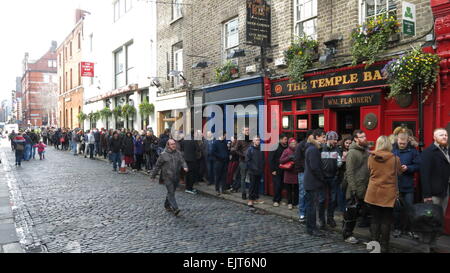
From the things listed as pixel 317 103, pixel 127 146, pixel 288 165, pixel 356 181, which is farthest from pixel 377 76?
pixel 127 146

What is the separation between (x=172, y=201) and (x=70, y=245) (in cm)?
253

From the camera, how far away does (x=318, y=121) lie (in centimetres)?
959

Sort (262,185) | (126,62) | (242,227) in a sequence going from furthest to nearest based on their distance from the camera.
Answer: (126,62), (262,185), (242,227)

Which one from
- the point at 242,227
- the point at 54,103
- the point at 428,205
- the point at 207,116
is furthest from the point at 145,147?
the point at 54,103

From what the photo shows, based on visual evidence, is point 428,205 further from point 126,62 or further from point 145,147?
point 126,62

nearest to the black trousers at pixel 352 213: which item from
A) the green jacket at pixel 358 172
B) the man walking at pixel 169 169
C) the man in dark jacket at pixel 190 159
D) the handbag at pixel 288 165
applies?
the green jacket at pixel 358 172

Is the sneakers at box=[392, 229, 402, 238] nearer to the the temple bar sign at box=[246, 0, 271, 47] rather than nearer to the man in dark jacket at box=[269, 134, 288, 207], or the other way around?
the man in dark jacket at box=[269, 134, 288, 207]

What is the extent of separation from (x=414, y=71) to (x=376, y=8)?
2.20 meters

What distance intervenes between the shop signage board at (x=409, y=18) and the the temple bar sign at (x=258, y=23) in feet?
14.0

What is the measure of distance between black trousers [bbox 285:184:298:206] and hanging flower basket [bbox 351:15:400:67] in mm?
3043

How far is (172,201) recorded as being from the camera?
26.6 feet

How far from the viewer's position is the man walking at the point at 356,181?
5.95 meters

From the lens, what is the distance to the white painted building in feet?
65.1

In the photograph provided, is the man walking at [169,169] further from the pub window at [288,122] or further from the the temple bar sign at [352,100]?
the the temple bar sign at [352,100]
